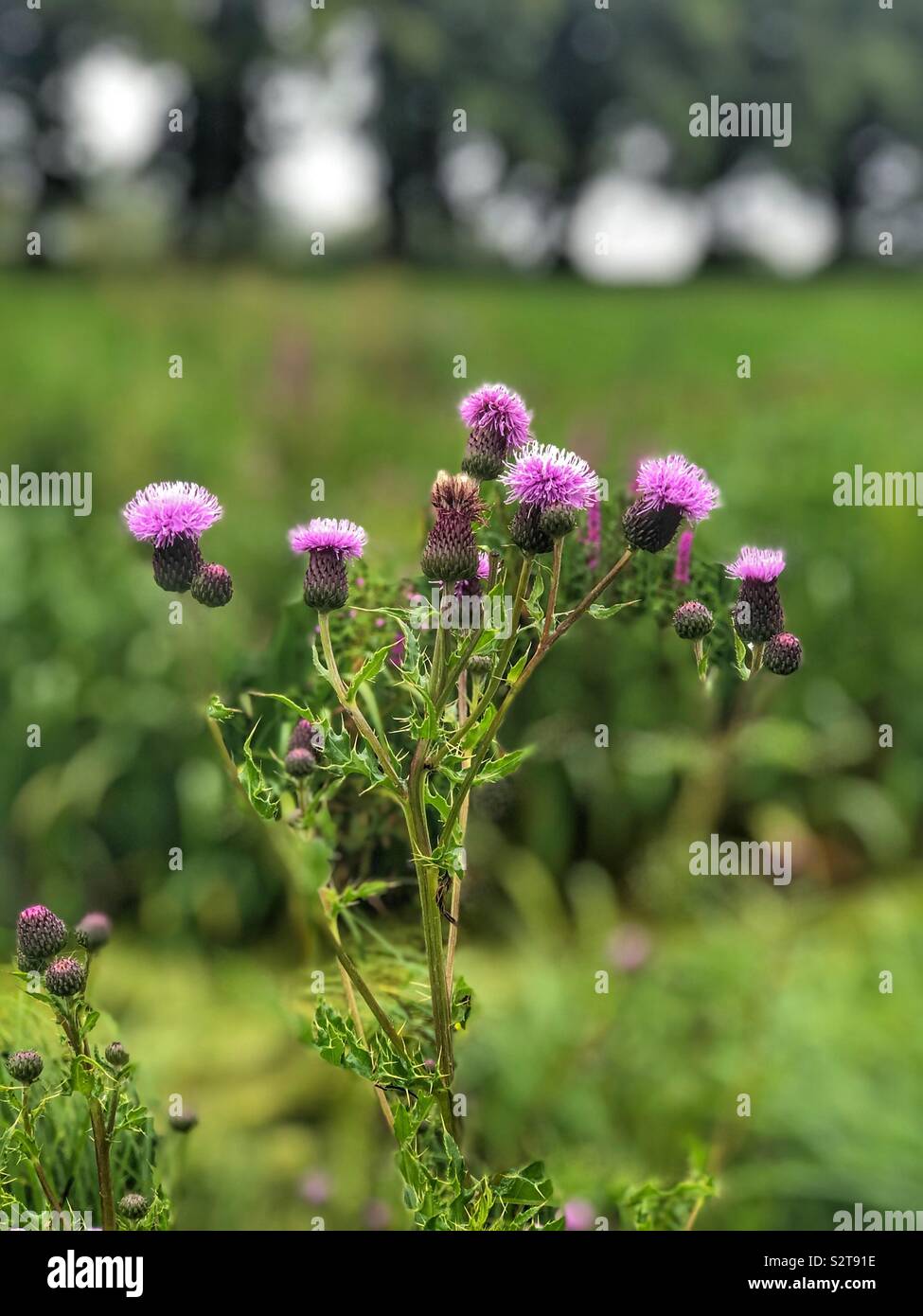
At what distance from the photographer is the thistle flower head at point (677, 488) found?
0.72 metres

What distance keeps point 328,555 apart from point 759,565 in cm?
26

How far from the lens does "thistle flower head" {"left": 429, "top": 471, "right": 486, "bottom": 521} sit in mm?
723

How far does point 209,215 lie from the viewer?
14750 mm

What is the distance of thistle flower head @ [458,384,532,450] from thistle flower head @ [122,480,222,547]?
17cm

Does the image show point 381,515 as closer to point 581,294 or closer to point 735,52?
point 581,294

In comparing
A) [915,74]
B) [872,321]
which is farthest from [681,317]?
[915,74]

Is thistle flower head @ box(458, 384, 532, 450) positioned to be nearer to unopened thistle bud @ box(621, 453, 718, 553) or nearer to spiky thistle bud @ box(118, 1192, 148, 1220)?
unopened thistle bud @ box(621, 453, 718, 553)

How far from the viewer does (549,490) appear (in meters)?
0.70

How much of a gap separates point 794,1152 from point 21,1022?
4.88ft

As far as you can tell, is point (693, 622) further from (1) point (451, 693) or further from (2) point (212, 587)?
(2) point (212, 587)

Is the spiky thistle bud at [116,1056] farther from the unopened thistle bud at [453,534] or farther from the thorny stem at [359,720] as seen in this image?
the unopened thistle bud at [453,534]

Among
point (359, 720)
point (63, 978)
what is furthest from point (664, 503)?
point (63, 978)

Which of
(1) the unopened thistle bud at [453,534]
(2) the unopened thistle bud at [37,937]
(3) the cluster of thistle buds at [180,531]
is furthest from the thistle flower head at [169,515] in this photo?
(2) the unopened thistle bud at [37,937]

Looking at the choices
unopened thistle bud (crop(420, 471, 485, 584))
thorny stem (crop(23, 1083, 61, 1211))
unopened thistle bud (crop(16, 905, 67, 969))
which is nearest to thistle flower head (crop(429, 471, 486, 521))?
unopened thistle bud (crop(420, 471, 485, 584))
